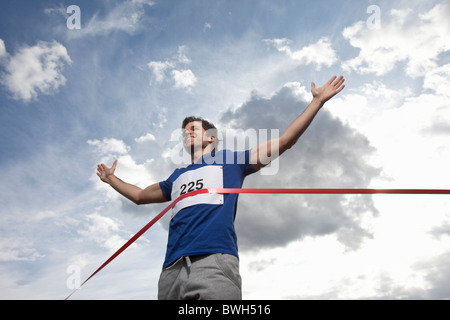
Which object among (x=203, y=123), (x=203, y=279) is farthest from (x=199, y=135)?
(x=203, y=279)

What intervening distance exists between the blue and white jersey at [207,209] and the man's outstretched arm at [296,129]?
0.18 m

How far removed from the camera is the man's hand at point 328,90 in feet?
11.8

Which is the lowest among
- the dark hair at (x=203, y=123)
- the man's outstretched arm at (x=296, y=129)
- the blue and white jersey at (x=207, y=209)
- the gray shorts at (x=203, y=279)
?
the gray shorts at (x=203, y=279)

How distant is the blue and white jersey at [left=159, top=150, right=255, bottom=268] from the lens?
3.26m

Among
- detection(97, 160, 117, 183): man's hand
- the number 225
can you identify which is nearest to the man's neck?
the number 225

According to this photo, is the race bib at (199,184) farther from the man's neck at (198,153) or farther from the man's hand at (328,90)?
the man's hand at (328,90)

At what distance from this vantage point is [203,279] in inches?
117

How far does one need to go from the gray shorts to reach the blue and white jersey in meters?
0.08

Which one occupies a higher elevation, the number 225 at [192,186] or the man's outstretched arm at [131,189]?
the man's outstretched arm at [131,189]

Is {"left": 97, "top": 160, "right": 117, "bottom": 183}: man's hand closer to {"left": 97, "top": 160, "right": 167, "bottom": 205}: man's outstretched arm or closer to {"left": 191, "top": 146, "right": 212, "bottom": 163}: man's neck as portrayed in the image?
{"left": 97, "top": 160, "right": 167, "bottom": 205}: man's outstretched arm

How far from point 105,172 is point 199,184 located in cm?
212

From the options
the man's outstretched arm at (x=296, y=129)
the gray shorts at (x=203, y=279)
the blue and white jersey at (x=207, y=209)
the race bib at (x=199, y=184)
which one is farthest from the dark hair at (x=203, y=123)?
the gray shorts at (x=203, y=279)
